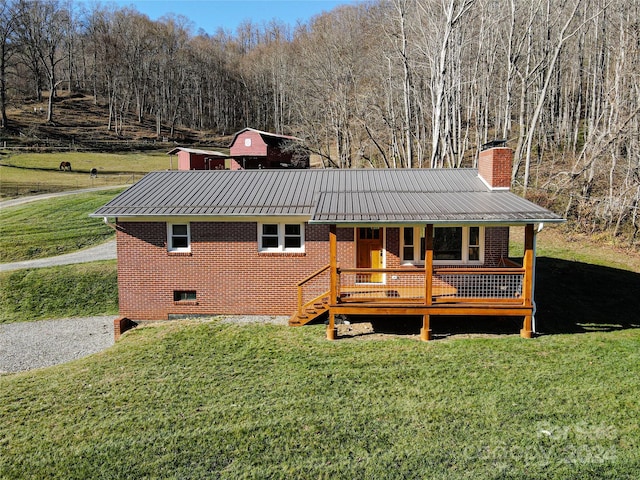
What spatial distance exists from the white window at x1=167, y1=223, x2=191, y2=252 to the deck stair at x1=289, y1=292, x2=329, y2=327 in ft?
12.5

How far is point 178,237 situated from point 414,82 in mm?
24910

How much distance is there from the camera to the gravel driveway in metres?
12.7

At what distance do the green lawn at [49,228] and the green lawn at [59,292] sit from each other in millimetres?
3491

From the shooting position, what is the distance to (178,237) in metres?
13.8

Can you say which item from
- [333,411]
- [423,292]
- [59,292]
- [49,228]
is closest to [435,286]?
[423,292]

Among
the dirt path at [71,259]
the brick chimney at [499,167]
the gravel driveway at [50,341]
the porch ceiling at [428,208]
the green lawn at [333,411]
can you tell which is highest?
the brick chimney at [499,167]

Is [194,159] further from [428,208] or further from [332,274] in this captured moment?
[428,208]

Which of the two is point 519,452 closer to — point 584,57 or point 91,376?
point 91,376

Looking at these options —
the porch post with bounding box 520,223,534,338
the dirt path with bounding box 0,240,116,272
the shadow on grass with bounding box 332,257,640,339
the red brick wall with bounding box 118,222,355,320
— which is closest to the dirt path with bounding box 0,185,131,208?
the dirt path with bounding box 0,240,116,272

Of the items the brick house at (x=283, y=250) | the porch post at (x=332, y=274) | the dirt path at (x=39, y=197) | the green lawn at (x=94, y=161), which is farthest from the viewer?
the green lawn at (x=94, y=161)

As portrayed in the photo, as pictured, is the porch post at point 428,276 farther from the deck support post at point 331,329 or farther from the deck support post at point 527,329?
the deck support post at point 527,329

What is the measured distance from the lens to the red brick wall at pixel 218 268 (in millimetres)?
13569

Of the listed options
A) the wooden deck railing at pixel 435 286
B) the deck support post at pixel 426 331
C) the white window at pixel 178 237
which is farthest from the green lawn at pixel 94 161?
the deck support post at pixel 426 331

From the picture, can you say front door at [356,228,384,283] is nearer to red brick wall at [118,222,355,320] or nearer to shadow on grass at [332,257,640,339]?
red brick wall at [118,222,355,320]
